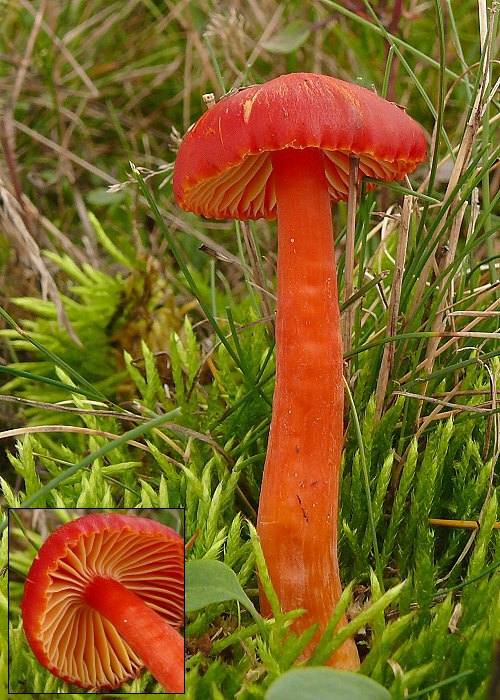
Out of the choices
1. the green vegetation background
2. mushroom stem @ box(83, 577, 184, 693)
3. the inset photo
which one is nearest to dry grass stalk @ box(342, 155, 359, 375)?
the green vegetation background

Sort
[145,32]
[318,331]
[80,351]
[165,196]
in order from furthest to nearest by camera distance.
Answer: [145,32], [165,196], [80,351], [318,331]

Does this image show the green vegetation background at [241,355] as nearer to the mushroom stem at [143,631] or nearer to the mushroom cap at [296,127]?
the mushroom stem at [143,631]

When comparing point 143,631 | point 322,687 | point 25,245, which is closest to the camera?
point 322,687

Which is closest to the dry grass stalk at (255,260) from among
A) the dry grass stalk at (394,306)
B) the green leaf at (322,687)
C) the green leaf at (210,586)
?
the dry grass stalk at (394,306)

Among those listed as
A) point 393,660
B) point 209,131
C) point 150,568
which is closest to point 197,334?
point 150,568

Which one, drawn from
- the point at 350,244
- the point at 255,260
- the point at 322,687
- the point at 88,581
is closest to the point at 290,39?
the point at 255,260

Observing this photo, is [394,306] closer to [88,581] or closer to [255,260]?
[255,260]

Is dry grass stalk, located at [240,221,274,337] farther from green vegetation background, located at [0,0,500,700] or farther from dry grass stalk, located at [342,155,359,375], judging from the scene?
dry grass stalk, located at [342,155,359,375]

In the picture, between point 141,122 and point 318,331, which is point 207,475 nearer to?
point 318,331
